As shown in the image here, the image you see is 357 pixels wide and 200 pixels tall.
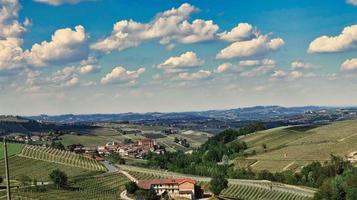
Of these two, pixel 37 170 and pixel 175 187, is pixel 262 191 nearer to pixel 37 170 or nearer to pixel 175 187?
pixel 175 187

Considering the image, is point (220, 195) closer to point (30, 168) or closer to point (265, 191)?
point (265, 191)

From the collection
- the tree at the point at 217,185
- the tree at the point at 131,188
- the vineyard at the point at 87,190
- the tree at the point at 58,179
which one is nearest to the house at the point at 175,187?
the tree at the point at 131,188

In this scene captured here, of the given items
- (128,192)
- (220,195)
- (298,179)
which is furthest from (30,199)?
(298,179)

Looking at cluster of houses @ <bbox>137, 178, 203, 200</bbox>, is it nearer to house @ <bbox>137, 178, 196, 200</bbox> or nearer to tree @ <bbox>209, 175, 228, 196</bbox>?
house @ <bbox>137, 178, 196, 200</bbox>

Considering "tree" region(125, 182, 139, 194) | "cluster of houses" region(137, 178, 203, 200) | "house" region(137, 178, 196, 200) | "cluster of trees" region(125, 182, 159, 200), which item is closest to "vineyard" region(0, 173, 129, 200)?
"tree" region(125, 182, 139, 194)

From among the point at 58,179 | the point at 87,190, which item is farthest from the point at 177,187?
the point at 58,179
